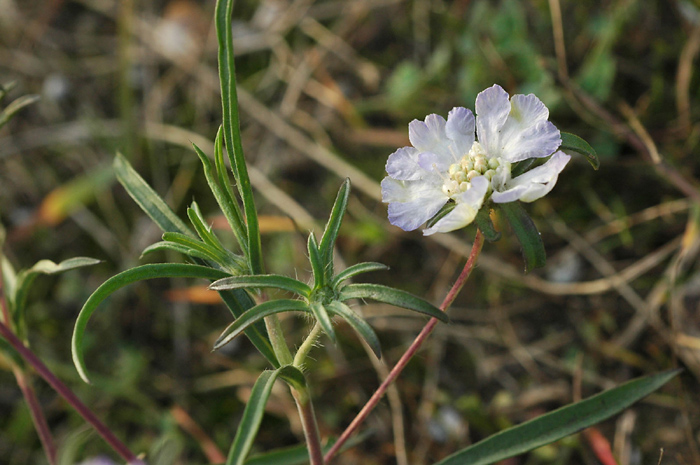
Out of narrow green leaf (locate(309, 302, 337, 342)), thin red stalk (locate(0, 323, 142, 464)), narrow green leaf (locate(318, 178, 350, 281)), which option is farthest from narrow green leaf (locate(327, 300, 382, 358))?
thin red stalk (locate(0, 323, 142, 464))

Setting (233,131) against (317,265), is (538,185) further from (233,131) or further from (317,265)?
(233,131)

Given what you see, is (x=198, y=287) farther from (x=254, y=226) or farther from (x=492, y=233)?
Answer: (x=492, y=233)

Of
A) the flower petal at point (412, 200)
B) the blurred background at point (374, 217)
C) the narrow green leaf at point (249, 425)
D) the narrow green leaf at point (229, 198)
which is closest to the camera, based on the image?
the narrow green leaf at point (249, 425)

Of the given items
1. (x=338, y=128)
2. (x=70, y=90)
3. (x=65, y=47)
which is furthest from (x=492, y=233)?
(x=65, y=47)

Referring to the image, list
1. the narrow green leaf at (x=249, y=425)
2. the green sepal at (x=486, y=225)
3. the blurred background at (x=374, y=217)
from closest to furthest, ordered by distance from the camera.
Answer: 1. the narrow green leaf at (x=249, y=425)
2. the green sepal at (x=486, y=225)
3. the blurred background at (x=374, y=217)

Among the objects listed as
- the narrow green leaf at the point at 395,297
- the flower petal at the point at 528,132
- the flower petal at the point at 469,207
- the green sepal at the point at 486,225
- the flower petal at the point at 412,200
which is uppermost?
the flower petal at the point at 528,132

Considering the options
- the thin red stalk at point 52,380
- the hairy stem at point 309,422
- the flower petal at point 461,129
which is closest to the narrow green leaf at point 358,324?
the hairy stem at point 309,422

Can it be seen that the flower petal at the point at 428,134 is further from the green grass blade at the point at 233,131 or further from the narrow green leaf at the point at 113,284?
the narrow green leaf at the point at 113,284

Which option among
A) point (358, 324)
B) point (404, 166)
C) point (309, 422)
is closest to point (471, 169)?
point (404, 166)
